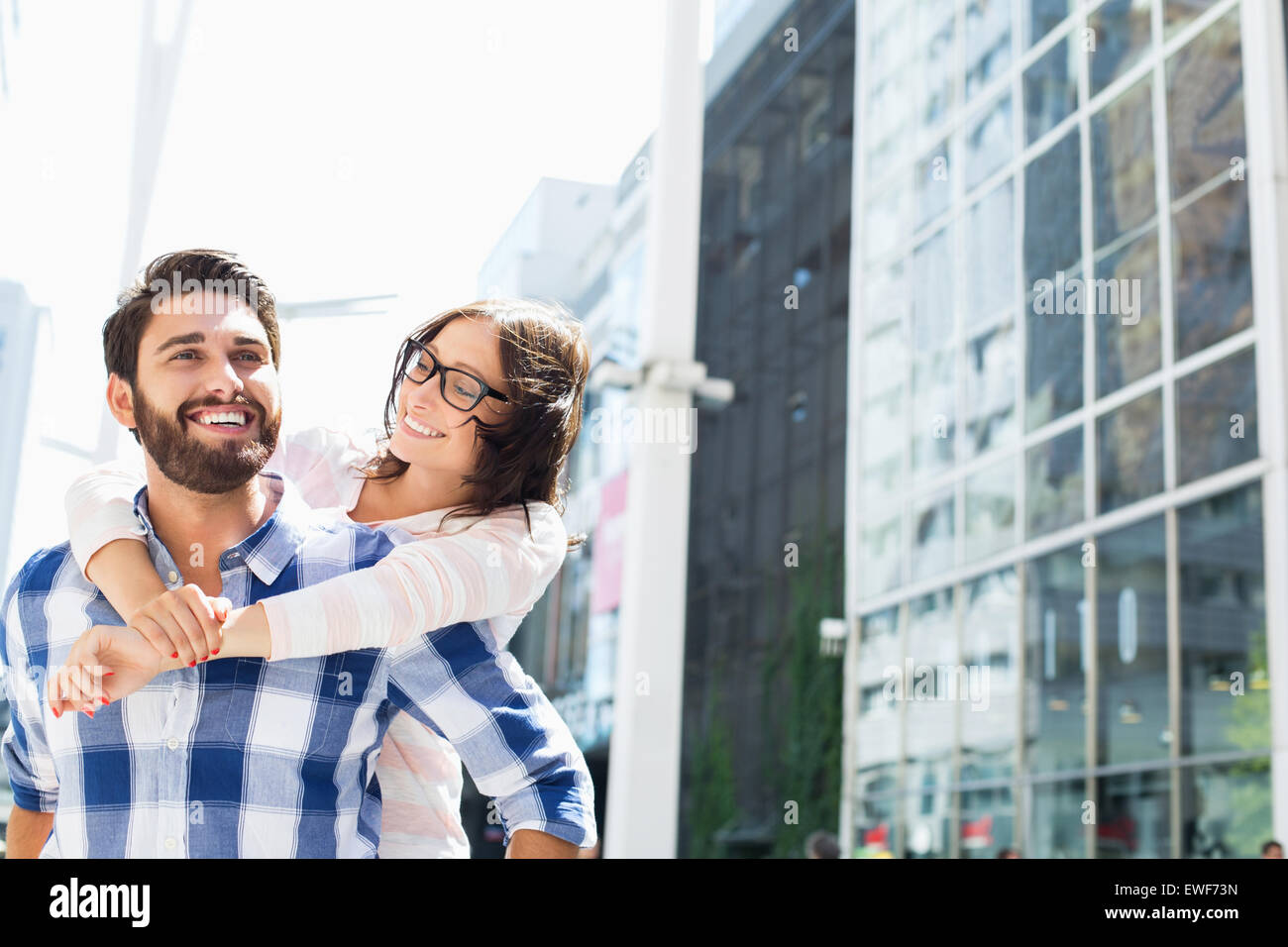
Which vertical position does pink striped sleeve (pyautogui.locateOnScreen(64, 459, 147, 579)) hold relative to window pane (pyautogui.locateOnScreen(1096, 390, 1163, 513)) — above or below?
below

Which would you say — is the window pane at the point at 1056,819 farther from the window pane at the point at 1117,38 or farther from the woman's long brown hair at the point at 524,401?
the woman's long brown hair at the point at 524,401

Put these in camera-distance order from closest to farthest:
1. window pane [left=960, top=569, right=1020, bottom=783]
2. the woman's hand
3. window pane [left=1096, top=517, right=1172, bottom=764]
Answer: the woman's hand → window pane [left=1096, top=517, right=1172, bottom=764] → window pane [left=960, top=569, right=1020, bottom=783]

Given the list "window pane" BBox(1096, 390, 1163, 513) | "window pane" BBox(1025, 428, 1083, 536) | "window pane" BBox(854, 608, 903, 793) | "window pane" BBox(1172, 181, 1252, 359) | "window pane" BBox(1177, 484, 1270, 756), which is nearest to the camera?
"window pane" BBox(1177, 484, 1270, 756)

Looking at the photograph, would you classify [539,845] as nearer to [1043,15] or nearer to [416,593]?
[416,593]

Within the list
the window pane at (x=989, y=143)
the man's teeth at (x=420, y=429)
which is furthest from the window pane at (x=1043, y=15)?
the man's teeth at (x=420, y=429)

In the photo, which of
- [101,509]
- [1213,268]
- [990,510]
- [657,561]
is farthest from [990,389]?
[101,509]

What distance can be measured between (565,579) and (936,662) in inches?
156

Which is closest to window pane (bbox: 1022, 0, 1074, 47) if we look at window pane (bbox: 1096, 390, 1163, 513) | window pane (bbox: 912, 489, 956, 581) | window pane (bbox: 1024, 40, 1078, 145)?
window pane (bbox: 1024, 40, 1078, 145)

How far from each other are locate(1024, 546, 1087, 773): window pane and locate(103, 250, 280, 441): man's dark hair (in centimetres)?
776

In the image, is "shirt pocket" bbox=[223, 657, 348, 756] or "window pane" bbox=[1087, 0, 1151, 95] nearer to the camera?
"shirt pocket" bbox=[223, 657, 348, 756]

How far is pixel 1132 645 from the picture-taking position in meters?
7.92

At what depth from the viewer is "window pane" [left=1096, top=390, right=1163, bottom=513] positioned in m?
7.84

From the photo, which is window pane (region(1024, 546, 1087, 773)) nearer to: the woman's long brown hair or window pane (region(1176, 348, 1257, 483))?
window pane (region(1176, 348, 1257, 483))
